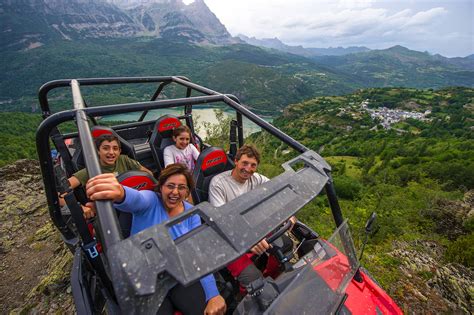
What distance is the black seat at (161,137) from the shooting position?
15.2 ft

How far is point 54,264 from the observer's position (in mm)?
4223

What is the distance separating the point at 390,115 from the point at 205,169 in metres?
87.5

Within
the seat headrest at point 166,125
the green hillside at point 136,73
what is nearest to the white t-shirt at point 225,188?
the seat headrest at point 166,125

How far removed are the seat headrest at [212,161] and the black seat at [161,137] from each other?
1.57m

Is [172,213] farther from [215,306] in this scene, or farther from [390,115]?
[390,115]

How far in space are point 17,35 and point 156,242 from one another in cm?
23466

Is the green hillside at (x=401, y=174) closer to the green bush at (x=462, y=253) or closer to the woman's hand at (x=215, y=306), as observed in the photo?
the green bush at (x=462, y=253)

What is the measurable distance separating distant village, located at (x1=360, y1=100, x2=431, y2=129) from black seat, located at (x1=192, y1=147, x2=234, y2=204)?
2959 inches

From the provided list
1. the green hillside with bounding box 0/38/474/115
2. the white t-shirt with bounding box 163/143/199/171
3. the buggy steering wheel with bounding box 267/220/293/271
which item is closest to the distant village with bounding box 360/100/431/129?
the green hillside with bounding box 0/38/474/115

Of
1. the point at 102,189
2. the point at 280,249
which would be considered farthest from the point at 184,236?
the point at 280,249

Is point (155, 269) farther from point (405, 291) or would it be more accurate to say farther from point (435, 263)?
point (435, 263)

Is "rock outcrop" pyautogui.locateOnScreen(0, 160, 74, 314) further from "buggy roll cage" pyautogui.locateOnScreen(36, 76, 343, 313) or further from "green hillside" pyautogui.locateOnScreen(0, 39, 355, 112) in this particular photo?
"green hillside" pyautogui.locateOnScreen(0, 39, 355, 112)

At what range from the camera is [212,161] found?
344 centimetres

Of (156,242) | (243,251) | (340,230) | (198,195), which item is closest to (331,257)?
(340,230)
